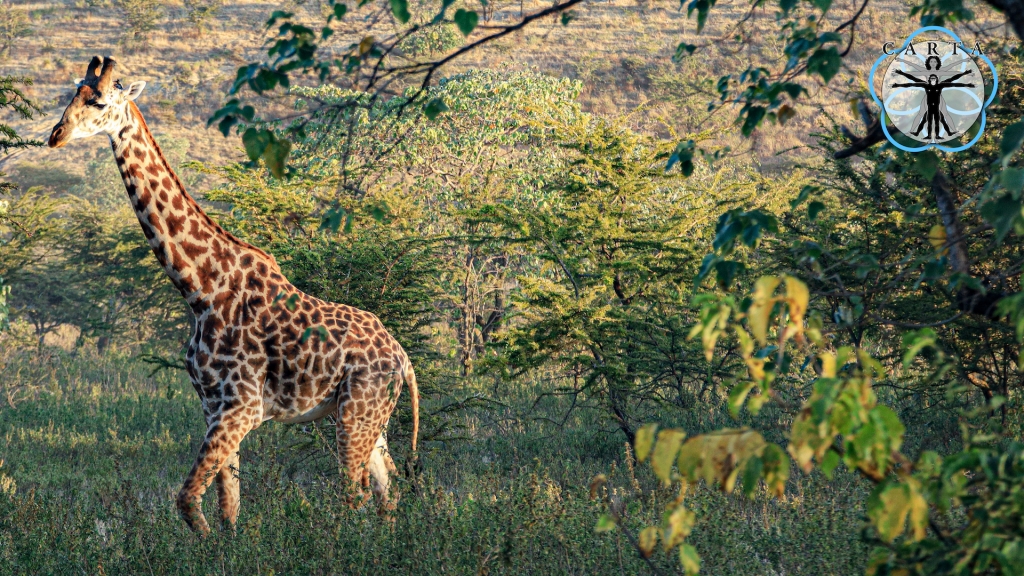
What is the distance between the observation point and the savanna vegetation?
242 cm

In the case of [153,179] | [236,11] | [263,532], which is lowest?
[263,532]

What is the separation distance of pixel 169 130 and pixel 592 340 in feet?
111

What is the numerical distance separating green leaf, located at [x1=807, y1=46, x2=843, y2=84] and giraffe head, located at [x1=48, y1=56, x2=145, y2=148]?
4.53m

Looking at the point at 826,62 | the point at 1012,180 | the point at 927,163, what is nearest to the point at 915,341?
the point at 1012,180

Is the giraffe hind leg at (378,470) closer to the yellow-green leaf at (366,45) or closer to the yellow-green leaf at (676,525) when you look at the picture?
the yellow-green leaf at (366,45)

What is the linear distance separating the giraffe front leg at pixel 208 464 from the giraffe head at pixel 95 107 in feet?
6.62

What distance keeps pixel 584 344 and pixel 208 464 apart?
416 centimetres

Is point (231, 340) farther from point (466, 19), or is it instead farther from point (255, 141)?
point (466, 19)

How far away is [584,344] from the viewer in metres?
9.05

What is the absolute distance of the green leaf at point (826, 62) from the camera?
9.60ft

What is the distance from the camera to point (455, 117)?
17.8 meters

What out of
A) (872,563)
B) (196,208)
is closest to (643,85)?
(196,208)

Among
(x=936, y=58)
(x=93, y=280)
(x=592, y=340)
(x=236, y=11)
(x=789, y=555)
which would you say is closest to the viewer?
(x=936, y=58)

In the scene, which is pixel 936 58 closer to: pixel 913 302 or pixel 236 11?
pixel 913 302
